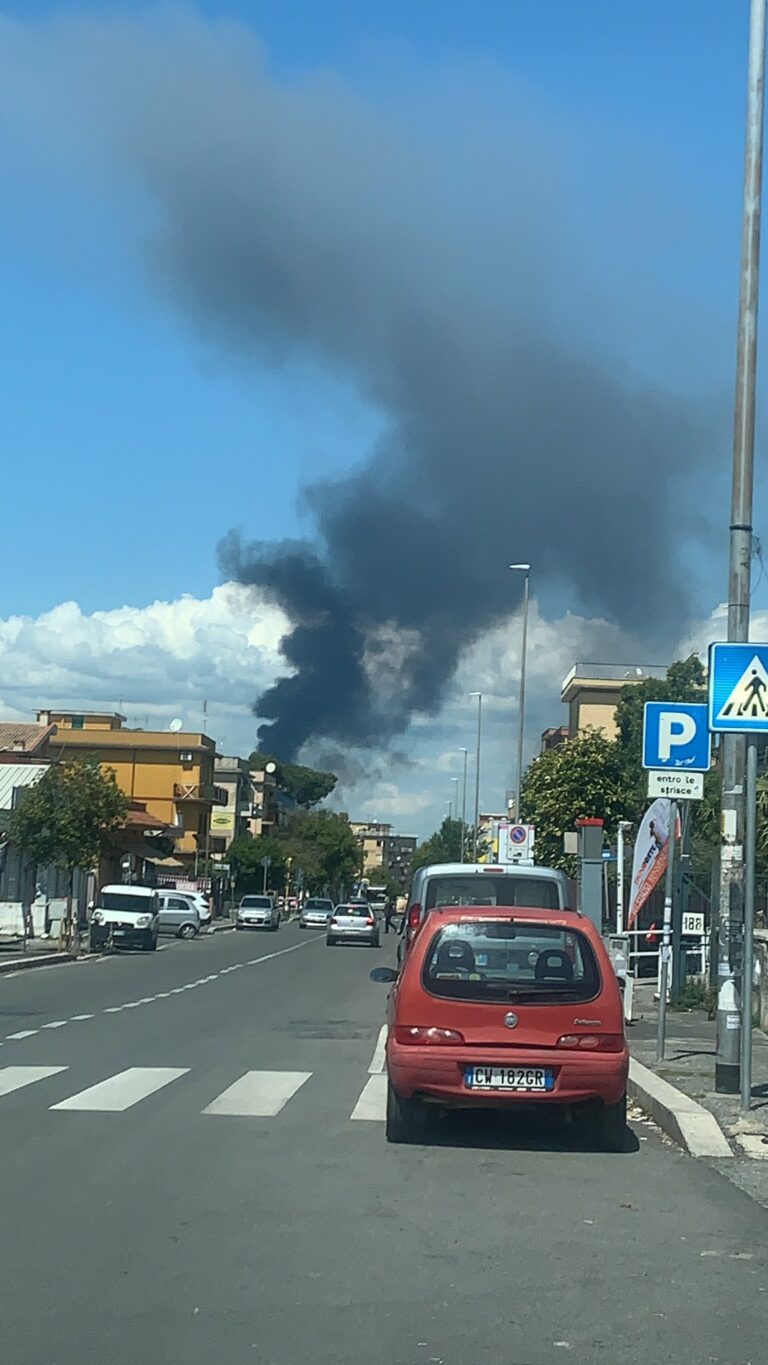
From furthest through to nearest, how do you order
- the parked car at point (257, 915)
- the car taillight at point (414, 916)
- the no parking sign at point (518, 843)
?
the parked car at point (257, 915) < the no parking sign at point (518, 843) < the car taillight at point (414, 916)

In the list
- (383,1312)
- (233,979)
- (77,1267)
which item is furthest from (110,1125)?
(233,979)

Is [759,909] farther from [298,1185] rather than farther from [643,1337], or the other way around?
[643,1337]

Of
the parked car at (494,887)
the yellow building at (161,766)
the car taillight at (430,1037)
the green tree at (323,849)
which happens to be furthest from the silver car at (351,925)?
the green tree at (323,849)

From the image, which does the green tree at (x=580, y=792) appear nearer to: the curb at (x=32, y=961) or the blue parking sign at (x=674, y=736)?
the curb at (x=32, y=961)

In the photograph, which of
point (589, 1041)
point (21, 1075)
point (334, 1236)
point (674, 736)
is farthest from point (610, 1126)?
point (21, 1075)

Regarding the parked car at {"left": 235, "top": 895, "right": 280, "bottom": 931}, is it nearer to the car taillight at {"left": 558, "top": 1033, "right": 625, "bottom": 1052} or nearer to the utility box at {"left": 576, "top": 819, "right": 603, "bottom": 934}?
the utility box at {"left": 576, "top": 819, "right": 603, "bottom": 934}

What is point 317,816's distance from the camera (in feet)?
506

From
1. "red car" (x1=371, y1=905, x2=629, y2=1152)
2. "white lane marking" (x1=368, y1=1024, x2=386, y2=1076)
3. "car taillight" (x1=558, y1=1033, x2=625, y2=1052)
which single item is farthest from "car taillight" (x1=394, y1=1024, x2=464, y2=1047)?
"white lane marking" (x1=368, y1=1024, x2=386, y2=1076)

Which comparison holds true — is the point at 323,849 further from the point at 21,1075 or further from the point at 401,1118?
the point at 401,1118

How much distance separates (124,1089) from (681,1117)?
458 centimetres

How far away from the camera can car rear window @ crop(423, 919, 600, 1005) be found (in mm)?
10539

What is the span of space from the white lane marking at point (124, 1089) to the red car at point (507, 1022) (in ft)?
8.32

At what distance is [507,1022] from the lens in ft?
34.2

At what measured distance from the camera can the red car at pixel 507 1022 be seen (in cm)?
1033
